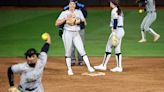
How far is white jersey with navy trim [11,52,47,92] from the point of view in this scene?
8.54 metres

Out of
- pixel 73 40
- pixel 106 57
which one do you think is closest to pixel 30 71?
pixel 73 40

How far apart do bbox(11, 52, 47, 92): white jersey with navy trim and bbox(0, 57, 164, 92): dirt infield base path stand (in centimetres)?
251

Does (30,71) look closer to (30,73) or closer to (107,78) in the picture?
(30,73)

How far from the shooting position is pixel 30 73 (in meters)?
8.55

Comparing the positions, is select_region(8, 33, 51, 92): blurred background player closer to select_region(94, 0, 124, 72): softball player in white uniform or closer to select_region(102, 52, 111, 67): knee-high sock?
select_region(94, 0, 124, 72): softball player in white uniform

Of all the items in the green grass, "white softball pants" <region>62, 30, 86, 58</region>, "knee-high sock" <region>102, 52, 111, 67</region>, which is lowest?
the green grass

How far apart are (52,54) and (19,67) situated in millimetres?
7993

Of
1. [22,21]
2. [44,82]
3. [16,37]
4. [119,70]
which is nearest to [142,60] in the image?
[119,70]

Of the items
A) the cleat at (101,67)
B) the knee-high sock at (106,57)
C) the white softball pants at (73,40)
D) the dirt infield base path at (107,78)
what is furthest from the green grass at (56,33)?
the white softball pants at (73,40)

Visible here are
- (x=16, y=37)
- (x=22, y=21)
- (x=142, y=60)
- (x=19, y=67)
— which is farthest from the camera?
(x=22, y=21)

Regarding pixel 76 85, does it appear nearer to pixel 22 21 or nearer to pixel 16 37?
pixel 16 37

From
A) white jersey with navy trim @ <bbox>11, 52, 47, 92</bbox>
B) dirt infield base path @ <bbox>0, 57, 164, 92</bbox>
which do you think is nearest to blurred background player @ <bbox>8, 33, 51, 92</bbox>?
white jersey with navy trim @ <bbox>11, 52, 47, 92</bbox>

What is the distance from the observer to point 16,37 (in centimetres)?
2066

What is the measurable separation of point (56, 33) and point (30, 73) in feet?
43.7
